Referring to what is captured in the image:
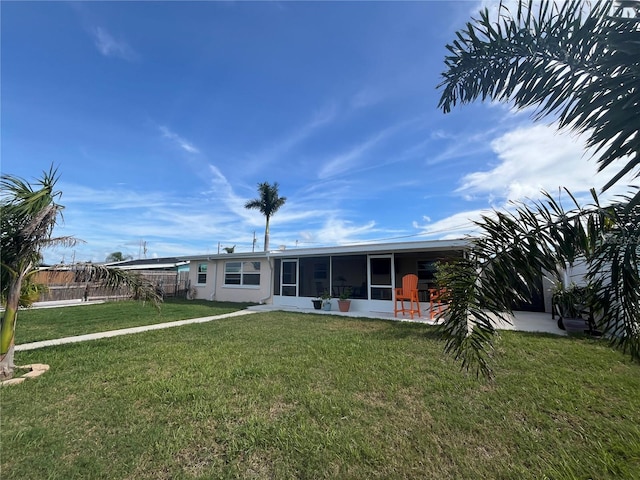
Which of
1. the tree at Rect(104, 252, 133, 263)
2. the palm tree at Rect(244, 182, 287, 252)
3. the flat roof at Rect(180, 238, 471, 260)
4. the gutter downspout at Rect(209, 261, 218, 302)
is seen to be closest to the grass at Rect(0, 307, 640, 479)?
the flat roof at Rect(180, 238, 471, 260)

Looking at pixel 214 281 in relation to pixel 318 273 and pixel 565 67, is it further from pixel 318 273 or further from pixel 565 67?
pixel 565 67

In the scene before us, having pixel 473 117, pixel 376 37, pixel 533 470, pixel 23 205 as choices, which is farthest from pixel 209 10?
pixel 533 470

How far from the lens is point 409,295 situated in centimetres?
990

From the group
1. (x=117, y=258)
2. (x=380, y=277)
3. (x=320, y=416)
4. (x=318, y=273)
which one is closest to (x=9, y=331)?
(x=320, y=416)

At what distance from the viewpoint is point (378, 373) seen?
4.48 meters

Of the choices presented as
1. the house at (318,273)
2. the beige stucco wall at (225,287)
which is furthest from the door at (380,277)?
the beige stucco wall at (225,287)

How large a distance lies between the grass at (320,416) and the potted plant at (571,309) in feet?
7.09

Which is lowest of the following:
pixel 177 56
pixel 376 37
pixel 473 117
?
pixel 473 117

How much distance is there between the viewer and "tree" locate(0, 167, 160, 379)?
4441 mm

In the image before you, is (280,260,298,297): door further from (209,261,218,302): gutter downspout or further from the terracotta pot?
(209,261,218,302): gutter downspout

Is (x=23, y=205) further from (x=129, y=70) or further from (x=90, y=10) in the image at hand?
(x=129, y=70)

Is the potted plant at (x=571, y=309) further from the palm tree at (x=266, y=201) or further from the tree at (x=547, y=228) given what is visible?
the palm tree at (x=266, y=201)

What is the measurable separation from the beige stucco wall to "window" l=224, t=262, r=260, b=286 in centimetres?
22

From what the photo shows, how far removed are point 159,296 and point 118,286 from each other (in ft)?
2.49
